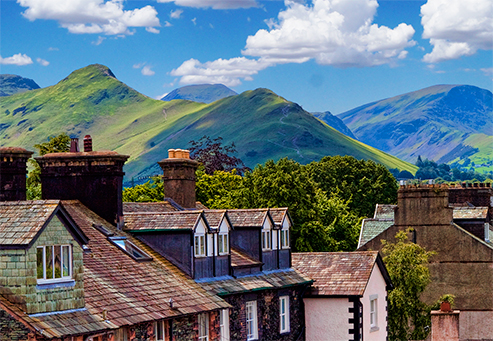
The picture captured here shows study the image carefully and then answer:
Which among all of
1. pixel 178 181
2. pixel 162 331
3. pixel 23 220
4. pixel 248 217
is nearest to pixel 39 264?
pixel 23 220

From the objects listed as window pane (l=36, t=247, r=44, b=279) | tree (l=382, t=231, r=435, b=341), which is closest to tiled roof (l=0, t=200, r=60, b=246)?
window pane (l=36, t=247, r=44, b=279)

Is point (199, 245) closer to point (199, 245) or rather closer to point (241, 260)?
point (199, 245)

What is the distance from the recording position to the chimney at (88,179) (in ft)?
110

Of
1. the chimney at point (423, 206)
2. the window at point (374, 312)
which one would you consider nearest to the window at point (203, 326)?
the window at point (374, 312)

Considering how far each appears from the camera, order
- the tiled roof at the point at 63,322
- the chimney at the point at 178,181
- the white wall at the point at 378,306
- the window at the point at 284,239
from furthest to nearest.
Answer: the chimney at the point at 178,181 < the white wall at the point at 378,306 < the window at the point at 284,239 < the tiled roof at the point at 63,322

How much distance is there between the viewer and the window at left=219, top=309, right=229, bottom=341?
103 feet

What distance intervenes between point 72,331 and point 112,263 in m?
6.99

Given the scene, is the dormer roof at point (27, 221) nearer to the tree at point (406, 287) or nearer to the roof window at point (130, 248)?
the roof window at point (130, 248)

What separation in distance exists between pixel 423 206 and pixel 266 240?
69.2ft

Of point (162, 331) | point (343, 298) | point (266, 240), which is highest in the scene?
point (266, 240)

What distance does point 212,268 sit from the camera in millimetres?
32656

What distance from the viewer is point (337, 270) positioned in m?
38.8

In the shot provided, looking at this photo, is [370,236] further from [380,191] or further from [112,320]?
[380,191]

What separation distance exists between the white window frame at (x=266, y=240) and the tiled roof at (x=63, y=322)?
13.8 m
